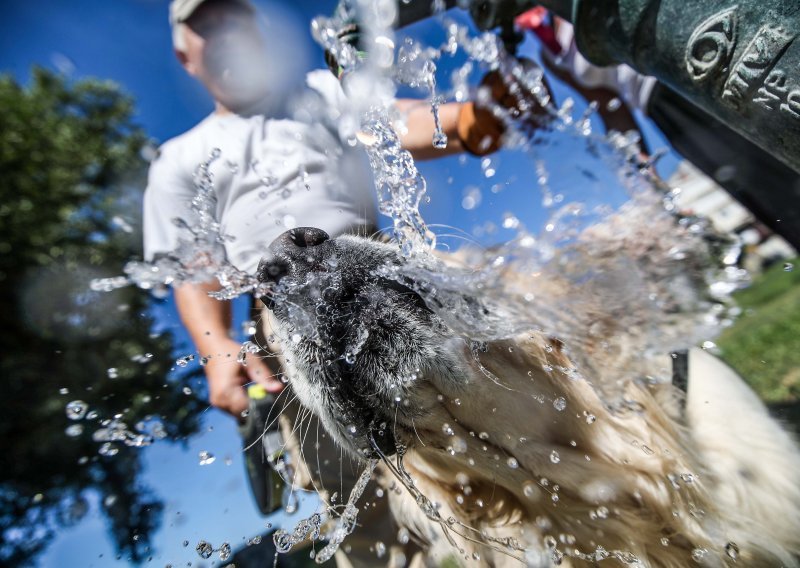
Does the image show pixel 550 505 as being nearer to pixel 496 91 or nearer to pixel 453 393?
pixel 453 393

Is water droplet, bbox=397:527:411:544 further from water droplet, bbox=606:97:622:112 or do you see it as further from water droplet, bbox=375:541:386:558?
water droplet, bbox=606:97:622:112

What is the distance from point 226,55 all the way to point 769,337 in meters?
3.46

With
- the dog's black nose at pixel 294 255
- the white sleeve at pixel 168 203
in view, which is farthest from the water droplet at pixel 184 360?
the dog's black nose at pixel 294 255

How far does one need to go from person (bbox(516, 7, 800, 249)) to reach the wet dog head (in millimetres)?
1210

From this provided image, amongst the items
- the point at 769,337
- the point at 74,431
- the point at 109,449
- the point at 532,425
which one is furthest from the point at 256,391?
the point at 74,431

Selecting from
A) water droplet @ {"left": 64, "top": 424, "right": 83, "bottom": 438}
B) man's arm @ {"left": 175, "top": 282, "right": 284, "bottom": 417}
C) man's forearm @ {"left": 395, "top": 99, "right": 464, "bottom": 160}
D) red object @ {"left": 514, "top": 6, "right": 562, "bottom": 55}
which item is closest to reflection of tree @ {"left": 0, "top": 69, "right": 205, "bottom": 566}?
water droplet @ {"left": 64, "top": 424, "right": 83, "bottom": 438}

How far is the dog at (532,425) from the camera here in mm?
1540

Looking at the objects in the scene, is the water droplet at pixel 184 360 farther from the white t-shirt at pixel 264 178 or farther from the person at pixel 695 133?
the person at pixel 695 133

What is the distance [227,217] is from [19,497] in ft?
19.6

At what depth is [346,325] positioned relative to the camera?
60.0 inches

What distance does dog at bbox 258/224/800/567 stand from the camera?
1.54 m

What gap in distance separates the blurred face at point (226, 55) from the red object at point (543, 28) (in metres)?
1.54

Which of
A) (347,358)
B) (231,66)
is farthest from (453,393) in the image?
(231,66)

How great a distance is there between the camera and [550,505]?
1.82 meters
